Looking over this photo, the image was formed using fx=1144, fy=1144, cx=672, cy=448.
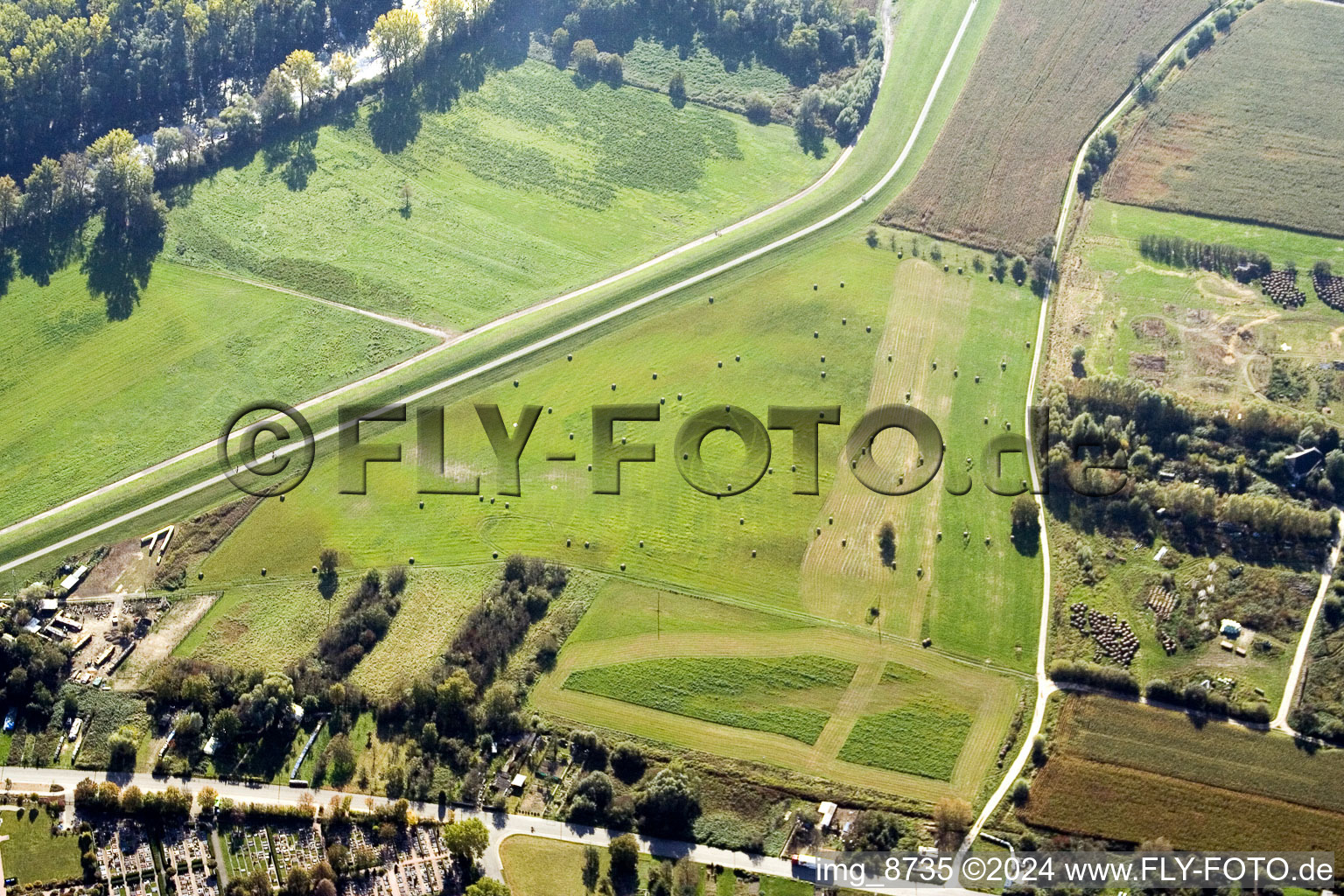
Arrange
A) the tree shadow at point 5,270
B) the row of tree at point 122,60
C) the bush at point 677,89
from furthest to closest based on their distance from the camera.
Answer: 1. the bush at point 677,89
2. the row of tree at point 122,60
3. the tree shadow at point 5,270

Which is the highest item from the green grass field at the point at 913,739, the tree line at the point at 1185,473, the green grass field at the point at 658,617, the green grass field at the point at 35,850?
the tree line at the point at 1185,473

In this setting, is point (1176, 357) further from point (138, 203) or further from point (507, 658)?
point (138, 203)

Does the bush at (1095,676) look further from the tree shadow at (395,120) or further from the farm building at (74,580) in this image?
the tree shadow at (395,120)

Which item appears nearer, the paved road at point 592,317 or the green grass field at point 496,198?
the paved road at point 592,317

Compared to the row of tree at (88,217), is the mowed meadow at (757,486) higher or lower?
lower

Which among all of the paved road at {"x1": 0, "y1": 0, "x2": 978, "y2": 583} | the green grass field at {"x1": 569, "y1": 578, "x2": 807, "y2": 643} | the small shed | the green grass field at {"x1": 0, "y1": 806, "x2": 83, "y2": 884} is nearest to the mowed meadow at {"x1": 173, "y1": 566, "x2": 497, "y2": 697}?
the green grass field at {"x1": 569, "y1": 578, "x2": 807, "y2": 643}

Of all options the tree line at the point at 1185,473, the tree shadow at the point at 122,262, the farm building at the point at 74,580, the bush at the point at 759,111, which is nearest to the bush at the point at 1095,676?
Answer: the tree line at the point at 1185,473

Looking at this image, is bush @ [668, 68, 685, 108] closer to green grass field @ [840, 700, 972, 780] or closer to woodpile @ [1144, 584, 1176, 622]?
woodpile @ [1144, 584, 1176, 622]

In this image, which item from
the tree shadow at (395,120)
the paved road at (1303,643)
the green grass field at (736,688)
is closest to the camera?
the paved road at (1303,643)
